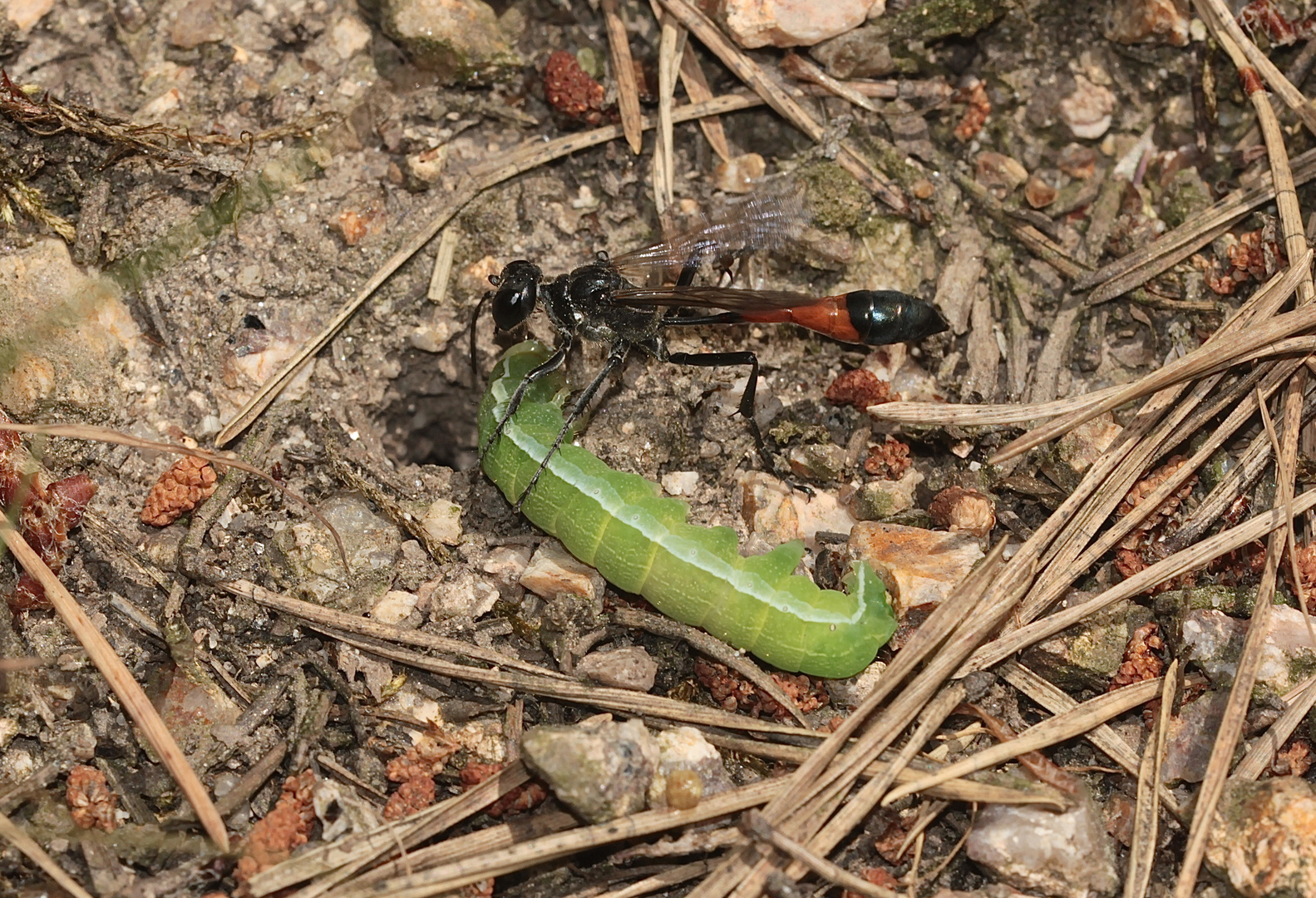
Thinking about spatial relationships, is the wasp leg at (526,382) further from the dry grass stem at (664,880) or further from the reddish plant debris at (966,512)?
the dry grass stem at (664,880)

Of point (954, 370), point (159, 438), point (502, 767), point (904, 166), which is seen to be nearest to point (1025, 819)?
point (502, 767)

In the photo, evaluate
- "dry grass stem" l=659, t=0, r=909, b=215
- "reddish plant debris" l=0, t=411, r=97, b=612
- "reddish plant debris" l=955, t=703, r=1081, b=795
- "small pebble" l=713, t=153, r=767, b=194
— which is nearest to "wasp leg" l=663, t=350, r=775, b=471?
"small pebble" l=713, t=153, r=767, b=194

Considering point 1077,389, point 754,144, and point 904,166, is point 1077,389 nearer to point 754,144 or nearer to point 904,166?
point 904,166

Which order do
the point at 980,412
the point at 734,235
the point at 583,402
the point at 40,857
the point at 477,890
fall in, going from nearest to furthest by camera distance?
the point at 40,857 < the point at 477,890 < the point at 980,412 < the point at 583,402 < the point at 734,235

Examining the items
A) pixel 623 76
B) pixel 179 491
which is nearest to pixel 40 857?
pixel 179 491

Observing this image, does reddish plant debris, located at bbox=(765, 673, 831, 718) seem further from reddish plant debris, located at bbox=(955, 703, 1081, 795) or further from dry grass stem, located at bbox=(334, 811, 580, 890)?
dry grass stem, located at bbox=(334, 811, 580, 890)

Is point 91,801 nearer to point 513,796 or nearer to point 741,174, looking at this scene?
point 513,796
